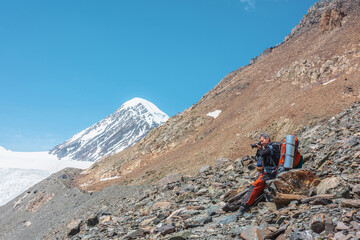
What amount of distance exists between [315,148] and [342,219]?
29.7 ft

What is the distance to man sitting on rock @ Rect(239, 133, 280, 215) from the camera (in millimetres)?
8492

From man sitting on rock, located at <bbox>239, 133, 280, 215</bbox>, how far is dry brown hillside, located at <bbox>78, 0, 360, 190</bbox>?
50.9 feet

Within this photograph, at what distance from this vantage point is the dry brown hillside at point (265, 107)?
26125mm

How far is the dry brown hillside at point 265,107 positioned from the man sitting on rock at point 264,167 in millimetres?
15507

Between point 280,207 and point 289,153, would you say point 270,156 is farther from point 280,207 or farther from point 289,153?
point 280,207

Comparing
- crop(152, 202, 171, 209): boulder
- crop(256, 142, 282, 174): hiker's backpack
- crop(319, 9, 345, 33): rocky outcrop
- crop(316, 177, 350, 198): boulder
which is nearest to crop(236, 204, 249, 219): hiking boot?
crop(256, 142, 282, 174): hiker's backpack

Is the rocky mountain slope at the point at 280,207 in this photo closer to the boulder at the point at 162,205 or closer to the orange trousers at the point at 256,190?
the boulder at the point at 162,205

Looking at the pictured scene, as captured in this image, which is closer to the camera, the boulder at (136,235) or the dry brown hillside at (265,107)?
the boulder at (136,235)

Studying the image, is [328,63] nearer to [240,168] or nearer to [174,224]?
[240,168]

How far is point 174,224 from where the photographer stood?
9.05 m

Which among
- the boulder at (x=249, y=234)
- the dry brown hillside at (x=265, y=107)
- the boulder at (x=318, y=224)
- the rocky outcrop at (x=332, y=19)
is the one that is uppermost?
the rocky outcrop at (x=332, y=19)

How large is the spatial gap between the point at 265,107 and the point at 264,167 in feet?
95.3

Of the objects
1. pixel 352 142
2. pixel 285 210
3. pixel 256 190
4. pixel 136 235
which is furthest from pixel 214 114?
pixel 285 210

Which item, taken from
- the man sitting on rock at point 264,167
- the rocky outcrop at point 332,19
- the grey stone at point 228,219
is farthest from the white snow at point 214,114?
the grey stone at point 228,219
